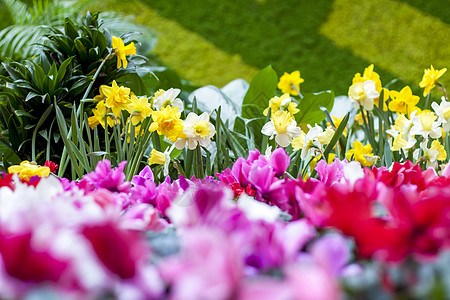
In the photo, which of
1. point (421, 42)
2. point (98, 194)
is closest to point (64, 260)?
point (98, 194)

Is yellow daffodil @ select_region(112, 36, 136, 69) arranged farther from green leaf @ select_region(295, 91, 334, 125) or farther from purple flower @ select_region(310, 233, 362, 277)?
purple flower @ select_region(310, 233, 362, 277)

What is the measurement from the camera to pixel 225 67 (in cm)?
323

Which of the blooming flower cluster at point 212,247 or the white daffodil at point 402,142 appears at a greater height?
the blooming flower cluster at point 212,247

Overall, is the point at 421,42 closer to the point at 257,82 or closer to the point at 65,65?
the point at 257,82

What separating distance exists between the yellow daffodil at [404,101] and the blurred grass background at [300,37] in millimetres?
2166

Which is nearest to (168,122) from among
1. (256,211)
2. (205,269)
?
(256,211)

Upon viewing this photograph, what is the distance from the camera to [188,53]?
3.35 m

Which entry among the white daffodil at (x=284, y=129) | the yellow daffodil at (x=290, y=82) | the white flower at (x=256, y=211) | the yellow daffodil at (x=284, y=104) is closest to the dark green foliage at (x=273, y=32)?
the yellow daffodil at (x=290, y=82)

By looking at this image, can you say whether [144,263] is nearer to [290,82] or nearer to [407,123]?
[407,123]

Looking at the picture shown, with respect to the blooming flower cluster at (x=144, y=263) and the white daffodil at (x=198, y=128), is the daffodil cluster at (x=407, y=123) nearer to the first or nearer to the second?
the white daffodil at (x=198, y=128)

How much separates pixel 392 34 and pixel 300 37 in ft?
2.35

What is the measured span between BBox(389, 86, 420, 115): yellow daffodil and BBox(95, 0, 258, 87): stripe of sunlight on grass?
2322 millimetres

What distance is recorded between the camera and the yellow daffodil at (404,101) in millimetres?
856

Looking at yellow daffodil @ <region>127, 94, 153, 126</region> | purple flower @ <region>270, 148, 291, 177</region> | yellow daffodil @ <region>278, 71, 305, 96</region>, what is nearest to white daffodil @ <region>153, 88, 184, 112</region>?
yellow daffodil @ <region>127, 94, 153, 126</region>
